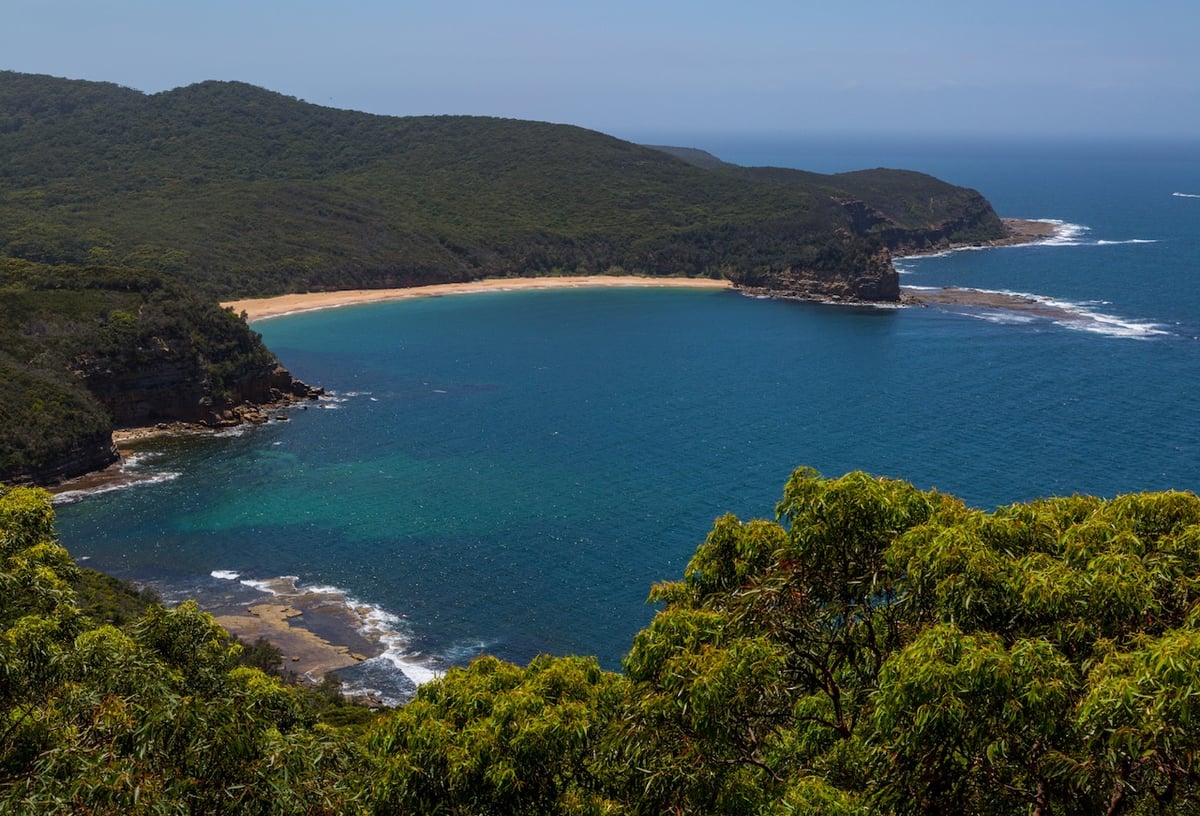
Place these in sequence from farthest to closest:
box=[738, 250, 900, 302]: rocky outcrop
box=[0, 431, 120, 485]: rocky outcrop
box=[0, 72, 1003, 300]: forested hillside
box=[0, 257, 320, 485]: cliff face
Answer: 1. box=[0, 72, 1003, 300]: forested hillside
2. box=[738, 250, 900, 302]: rocky outcrop
3. box=[0, 257, 320, 485]: cliff face
4. box=[0, 431, 120, 485]: rocky outcrop

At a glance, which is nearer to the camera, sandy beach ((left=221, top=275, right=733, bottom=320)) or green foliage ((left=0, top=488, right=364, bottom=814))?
green foliage ((left=0, top=488, right=364, bottom=814))

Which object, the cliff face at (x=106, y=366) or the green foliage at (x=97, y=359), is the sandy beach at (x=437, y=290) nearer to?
the green foliage at (x=97, y=359)

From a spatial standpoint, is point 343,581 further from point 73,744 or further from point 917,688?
point 917,688

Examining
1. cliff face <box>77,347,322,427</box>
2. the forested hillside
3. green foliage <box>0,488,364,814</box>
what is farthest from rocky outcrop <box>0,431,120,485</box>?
the forested hillside

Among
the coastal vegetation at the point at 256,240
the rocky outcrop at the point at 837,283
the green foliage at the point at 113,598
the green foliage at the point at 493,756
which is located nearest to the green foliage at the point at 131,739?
the green foliage at the point at 493,756

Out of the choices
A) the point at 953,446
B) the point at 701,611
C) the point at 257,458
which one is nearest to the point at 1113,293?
the point at 953,446

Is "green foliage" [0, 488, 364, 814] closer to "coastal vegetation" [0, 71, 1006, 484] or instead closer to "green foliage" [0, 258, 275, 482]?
"green foliage" [0, 258, 275, 482]
